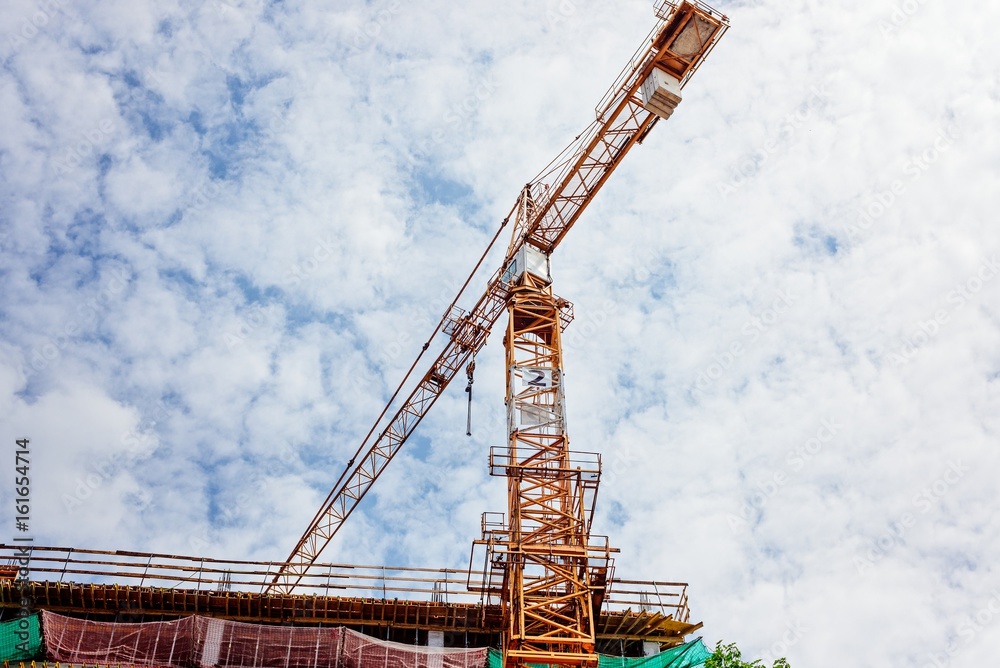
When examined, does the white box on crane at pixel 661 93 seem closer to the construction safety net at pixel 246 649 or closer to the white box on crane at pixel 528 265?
the white box on crane at pixel 528 265

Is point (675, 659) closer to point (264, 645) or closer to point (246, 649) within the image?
point (264, 645)

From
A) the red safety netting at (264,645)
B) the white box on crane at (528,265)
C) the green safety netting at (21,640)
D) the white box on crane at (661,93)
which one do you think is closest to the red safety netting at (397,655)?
the red safety netting at (264,645)

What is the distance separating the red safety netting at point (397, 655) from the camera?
3594cm

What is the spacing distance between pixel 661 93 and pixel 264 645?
28.2 meters

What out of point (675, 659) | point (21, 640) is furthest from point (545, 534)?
point (21, 640)

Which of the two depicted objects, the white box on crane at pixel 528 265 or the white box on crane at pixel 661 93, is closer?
the white box on crane at pixel 661 93

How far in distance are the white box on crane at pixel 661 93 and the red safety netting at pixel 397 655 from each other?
24.4 metres

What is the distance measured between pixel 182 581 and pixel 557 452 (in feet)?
49.0

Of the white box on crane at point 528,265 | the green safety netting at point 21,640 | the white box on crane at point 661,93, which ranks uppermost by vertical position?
the white box on crane at point 661,93

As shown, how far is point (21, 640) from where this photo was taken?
111 ft

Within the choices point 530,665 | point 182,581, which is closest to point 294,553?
point 182,581

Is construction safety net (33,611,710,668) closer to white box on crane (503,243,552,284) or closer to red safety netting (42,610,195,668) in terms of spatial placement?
red safety netting (42,610,195,668)

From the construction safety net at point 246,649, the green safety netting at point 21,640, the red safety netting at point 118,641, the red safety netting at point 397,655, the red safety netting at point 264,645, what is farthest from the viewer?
the red safety netting at point 397,655

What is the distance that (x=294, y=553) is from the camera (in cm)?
5438
